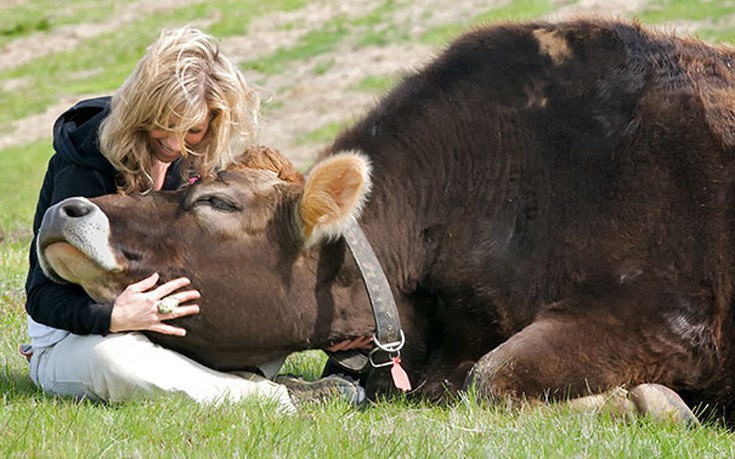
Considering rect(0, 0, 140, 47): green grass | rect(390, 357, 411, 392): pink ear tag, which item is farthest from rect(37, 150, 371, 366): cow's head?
rect(0, 0, 140, 47): green grass

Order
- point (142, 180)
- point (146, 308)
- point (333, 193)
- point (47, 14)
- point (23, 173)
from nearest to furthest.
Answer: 1. point (146, 308)
2. point (333, 193)
3. point (142, 180)
4. point (23, 173)
5. point (47, 14)

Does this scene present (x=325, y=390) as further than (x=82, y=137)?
No

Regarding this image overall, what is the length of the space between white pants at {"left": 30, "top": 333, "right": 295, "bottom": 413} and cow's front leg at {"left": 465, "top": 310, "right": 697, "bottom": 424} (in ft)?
3.25

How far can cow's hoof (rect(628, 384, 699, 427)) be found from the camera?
18.0 feet

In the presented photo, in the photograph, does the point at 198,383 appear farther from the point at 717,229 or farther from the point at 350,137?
the point at 717,229

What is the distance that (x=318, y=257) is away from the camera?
241 inches

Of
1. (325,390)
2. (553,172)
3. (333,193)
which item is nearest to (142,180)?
(333,193)

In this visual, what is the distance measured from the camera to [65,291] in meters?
5.85

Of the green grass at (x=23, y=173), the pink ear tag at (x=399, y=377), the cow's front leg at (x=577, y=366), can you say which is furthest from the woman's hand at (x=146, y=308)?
the green grass at (x=23, y=173)

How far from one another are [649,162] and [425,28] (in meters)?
27.7

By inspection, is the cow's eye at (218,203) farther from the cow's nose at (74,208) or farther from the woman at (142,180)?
the cow's nose at (74,208)

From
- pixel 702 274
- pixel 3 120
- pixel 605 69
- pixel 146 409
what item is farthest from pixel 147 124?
pixel 3 120

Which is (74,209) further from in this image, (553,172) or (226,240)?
(553,172)

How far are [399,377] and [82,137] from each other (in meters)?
1.98
